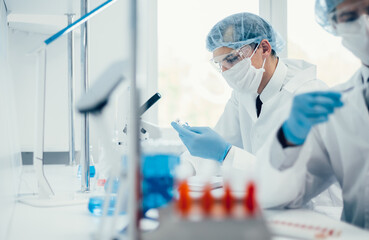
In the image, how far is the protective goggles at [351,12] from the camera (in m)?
1.07

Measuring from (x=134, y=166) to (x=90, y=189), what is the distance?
3.17 feet

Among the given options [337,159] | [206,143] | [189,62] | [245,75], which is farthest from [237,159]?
[189,62]

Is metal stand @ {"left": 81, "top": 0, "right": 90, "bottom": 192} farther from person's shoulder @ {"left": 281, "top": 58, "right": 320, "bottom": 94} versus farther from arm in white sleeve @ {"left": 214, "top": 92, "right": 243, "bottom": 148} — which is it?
arm in white sleeve @ {"left": 214, "top": 92, "right": 243, "bottom": 148}

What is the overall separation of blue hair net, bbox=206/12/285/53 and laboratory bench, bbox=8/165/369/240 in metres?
0.99

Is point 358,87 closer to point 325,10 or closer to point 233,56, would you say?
point 325,10

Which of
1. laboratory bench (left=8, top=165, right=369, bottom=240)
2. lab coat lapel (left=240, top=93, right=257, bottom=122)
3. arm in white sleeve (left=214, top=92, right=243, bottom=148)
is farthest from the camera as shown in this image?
arm in white sleeve (left=214, top=92, right=243, bottom=148)

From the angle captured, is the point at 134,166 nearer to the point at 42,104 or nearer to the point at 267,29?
the point at 42,104

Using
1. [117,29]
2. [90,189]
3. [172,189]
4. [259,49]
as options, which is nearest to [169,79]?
[117,29]

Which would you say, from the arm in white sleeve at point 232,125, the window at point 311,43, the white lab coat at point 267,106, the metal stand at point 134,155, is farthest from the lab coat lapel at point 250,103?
the metal stand at point 134,155

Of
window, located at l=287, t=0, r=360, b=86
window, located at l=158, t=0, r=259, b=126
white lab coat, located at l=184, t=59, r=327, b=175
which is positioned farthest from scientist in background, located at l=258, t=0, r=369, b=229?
window, located at l=287, t=0, r=360, b=86

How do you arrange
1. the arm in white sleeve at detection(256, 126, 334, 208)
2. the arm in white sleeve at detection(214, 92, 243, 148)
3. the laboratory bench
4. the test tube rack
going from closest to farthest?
the test tube rack, the laboratory bench, the arm in white sleeve at detection(256, 126, 334, 208), the arm in white sleeve at detection(214, 92, 243, 148)

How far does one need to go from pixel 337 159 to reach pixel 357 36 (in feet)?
1.36

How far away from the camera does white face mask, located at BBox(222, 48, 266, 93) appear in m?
1.87

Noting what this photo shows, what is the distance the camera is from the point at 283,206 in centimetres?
108
